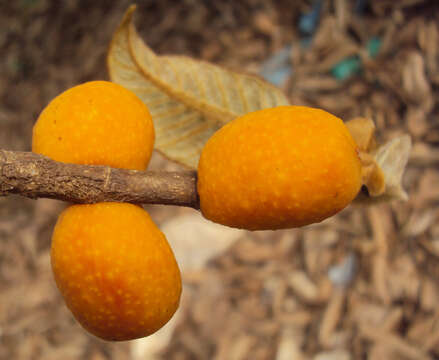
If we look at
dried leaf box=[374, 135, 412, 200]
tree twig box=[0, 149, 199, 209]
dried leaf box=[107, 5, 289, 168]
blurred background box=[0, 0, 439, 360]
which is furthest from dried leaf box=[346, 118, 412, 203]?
blurred background box=[0, 0, 439, 360]

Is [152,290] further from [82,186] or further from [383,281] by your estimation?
[383,281]

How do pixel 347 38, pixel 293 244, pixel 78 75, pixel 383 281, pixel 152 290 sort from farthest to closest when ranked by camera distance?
pixel 78 75 → pixel 347 38 → pixel 293 244 → pixel 383 281 → pixel 152 290

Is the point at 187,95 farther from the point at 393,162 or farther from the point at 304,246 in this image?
the point at 304,246

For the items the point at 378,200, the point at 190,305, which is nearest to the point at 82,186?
the point at 378,200

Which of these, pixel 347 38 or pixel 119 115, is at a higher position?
pixel 119 115

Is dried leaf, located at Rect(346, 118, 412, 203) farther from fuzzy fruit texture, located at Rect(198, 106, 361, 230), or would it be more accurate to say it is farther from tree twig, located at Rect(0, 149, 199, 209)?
tree twig, located at Rect(0, 149, 199, 209)
